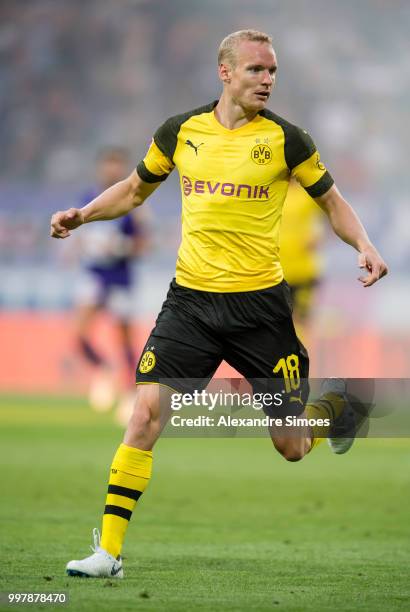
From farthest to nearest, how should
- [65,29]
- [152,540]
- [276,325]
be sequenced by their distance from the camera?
[65,29] → [152,540] → [276,325]

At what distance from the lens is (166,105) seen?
23.3 meters

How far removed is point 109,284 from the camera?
A: 14.6 meters

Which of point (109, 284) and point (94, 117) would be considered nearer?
point (109, 284)

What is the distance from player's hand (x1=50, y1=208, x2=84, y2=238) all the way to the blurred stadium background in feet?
43.2

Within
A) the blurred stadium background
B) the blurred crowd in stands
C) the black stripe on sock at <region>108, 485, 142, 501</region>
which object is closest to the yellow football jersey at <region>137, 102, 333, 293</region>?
the black stripe on sock at <region>108, 485, 142, 501</region>

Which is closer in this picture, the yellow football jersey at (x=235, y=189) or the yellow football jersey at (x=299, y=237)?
the yellow football jersey at (x=235, y=189)

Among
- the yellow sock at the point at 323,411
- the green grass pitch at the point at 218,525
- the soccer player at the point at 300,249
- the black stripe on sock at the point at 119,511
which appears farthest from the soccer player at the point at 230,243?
the soccer player at the point at 300,249

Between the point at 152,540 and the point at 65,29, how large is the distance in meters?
18.8

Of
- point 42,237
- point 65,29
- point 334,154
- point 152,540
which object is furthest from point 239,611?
point 65,29

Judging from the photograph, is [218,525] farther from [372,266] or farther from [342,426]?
[372,266]

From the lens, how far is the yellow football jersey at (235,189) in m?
5.30

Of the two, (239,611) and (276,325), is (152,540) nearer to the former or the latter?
(276,325)

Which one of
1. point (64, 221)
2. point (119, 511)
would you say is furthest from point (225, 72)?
point (119, 511)

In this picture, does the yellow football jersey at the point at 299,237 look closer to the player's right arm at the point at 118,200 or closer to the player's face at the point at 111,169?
the player's face at the point at 111,169
